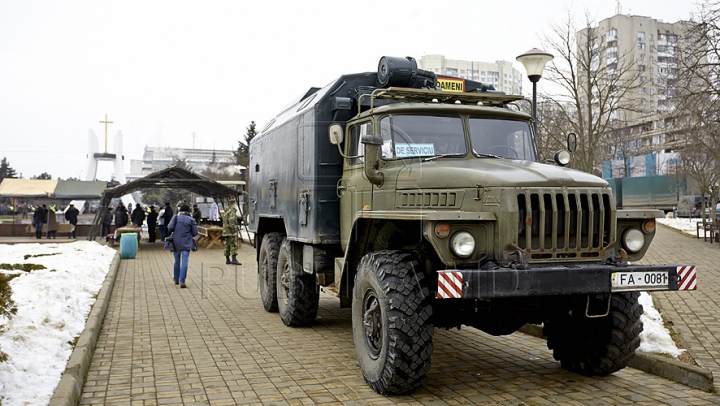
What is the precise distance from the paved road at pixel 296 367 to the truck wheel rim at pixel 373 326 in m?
0.37

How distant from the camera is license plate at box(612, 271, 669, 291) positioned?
16.4 ft

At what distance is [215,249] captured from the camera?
24438 millimetres

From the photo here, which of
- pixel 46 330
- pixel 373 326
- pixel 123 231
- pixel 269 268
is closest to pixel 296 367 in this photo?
pixel 373 326

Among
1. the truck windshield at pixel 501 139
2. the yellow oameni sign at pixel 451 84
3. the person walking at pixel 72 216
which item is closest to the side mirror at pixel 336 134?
the truck windshield at pixel 501 139

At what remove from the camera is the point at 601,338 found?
5695mm

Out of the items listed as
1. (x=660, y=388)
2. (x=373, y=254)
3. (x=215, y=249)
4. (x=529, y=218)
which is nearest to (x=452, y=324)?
(x=373, y=254)

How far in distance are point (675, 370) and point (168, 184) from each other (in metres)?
22.0

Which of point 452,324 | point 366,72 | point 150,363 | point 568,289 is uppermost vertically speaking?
point 366,72

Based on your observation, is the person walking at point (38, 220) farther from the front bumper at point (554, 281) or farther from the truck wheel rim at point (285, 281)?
the front bumper at point (554, 281)

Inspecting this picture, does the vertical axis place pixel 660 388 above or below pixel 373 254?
below

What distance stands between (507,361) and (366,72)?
12.4 feet

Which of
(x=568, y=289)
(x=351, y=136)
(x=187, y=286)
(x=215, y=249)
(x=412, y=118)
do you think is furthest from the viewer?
(x=215, y=249)

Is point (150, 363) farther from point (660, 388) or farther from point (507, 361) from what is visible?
point (660, 388)

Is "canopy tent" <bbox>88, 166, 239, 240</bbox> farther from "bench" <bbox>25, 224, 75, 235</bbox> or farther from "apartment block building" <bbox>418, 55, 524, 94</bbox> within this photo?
"apartment block building" <bbox>418, 55, 524, 94</bbox>
